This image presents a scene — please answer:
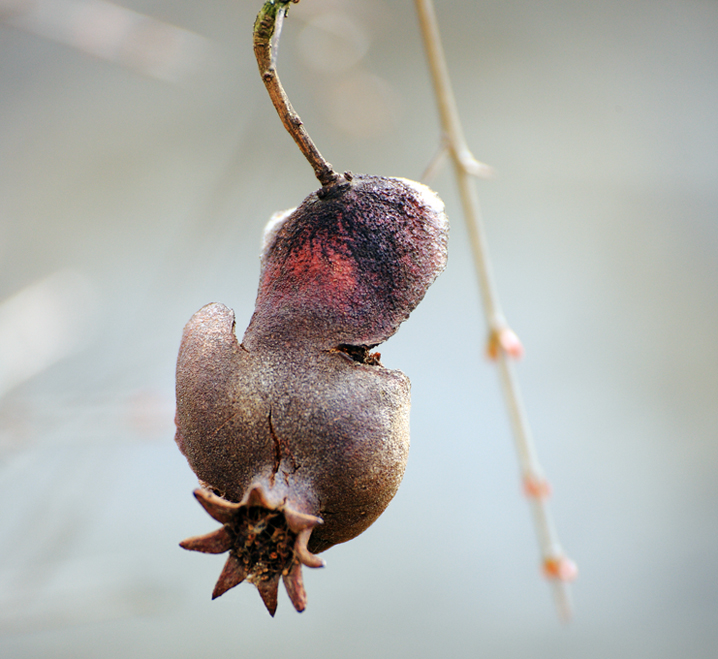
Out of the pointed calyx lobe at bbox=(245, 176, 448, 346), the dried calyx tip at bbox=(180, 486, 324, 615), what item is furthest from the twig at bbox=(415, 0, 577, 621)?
the dried calyx tip at bbox=(180, 486, 324, 615)

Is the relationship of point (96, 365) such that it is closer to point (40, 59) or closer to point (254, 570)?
point (40, 59)

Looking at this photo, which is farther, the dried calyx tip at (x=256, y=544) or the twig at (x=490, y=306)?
the twig at (x=490, y=306)

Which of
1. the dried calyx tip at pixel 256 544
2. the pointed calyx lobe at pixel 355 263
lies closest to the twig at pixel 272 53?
the pointed calyx lobe at pixel 355 263

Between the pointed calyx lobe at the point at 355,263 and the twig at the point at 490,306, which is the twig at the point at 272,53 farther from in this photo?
the twig at the point at 490,306

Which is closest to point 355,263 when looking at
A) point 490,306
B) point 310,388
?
point 310,388

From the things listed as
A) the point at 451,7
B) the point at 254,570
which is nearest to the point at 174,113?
the point at 451,7

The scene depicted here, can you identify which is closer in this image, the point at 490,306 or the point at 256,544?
the point at 256,544

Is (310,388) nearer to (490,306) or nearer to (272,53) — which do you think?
(272,53)
